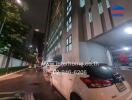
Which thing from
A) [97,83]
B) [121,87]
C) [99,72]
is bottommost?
[121,87]

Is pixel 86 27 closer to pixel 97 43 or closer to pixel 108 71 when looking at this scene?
pixel 97 43

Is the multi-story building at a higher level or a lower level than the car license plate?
higher

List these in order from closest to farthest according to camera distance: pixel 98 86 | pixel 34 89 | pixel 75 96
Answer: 1. pixel 98 86
2. pixel 75 96
3. pixel 34 89

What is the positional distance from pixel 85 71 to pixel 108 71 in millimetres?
727

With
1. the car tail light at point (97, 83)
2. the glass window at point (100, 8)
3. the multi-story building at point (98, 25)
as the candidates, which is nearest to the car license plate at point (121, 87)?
the car tail light at point (97, 83)

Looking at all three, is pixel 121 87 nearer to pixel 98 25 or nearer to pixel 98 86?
pixel 98 86

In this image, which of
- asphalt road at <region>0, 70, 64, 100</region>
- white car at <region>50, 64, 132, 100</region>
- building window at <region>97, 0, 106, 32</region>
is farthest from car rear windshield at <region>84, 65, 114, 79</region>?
building window at <region>97, 0, 106, 32</region>

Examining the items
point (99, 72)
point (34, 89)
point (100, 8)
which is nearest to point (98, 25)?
point (100, 8)

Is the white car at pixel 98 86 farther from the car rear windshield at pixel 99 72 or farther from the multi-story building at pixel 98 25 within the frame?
the multi-story building at pixel 98 25

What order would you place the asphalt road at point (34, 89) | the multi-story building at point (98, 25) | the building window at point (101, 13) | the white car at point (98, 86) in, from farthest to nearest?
1. the building window at point (101, 13)
2. the multi-story building at point (98, 25)
3. the asphalt road at point (34, 89)
4. the white car at point (98, 86)

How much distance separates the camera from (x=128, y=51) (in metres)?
13.5

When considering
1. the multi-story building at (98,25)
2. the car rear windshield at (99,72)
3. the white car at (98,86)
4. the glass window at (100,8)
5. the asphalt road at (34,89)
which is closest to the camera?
the white car at (98,86)

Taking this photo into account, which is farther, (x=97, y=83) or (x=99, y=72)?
A: (x=99, y=72)

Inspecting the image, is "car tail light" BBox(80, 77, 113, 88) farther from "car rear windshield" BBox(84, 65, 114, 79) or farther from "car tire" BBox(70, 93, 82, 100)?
"car tire" BBox(70, 93, 82, 100)
